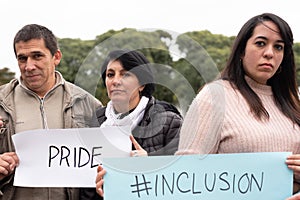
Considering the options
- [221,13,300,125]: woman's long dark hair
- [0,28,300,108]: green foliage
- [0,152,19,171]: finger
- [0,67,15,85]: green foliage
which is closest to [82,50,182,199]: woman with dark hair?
[0,28,300,108]: green foliage

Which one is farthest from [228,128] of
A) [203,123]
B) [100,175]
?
[100,175]

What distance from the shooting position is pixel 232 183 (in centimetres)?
275

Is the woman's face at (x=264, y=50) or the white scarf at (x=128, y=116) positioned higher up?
the woman's face at (x=264, y=50)

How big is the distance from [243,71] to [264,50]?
16 cm

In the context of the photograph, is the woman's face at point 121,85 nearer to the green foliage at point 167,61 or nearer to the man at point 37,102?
the green foliage at point 167,61

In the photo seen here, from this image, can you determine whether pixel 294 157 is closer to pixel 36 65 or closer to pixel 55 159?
pixel 55 159

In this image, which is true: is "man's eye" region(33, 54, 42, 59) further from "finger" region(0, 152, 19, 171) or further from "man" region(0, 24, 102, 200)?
"finger" region(0, 152, 19, 171)

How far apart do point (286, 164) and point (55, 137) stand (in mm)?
1161

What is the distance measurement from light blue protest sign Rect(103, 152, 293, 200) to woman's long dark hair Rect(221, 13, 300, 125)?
0.24 m

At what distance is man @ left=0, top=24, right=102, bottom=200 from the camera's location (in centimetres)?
311

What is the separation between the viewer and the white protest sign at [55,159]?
3.05 m

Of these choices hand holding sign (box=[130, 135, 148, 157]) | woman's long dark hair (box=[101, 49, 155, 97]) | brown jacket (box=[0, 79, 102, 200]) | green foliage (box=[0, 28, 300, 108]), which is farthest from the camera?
brown jacket (box=[0, 79, 102, 200])

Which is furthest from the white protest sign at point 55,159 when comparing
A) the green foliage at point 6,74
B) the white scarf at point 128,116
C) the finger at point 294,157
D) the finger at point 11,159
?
the green foliage at point 6,74

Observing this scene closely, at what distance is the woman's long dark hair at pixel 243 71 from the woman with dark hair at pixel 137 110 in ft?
1.06
